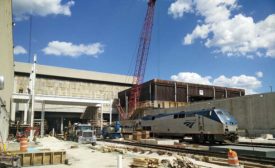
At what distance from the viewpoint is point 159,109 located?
63469mm

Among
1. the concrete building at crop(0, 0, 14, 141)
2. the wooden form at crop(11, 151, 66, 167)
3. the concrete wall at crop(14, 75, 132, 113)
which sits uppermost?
the concrete wall at crop(14, 75, 132, 113)

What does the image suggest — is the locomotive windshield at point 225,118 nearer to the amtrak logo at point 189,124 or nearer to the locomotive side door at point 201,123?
the locomotive side door at point 201,123

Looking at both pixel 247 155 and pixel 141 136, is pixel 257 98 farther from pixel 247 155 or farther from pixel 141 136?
pixel 247 155

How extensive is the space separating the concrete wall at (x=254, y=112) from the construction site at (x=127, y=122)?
148 millimetres

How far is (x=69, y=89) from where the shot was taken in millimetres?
85250

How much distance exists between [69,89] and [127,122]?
38.4 meters

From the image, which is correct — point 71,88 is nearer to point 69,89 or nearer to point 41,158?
point 69,89

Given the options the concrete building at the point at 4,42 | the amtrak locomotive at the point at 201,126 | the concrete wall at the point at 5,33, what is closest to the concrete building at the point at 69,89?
the amtrak locomotive at the point at 201,126

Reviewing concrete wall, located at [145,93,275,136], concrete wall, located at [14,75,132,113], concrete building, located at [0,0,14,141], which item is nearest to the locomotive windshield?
concrete wall, located at [145,93,275,136]

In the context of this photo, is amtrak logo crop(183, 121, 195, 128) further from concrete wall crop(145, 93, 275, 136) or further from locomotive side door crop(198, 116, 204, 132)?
concrete wall crop(145, 93, 275, 136)

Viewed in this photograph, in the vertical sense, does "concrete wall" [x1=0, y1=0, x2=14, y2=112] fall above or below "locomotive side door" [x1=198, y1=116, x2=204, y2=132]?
above

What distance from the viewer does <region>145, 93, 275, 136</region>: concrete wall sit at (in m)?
40.5

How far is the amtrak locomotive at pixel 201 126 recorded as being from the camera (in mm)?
26969

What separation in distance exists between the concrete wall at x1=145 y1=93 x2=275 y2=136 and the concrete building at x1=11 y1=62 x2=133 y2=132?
31.0 metres
